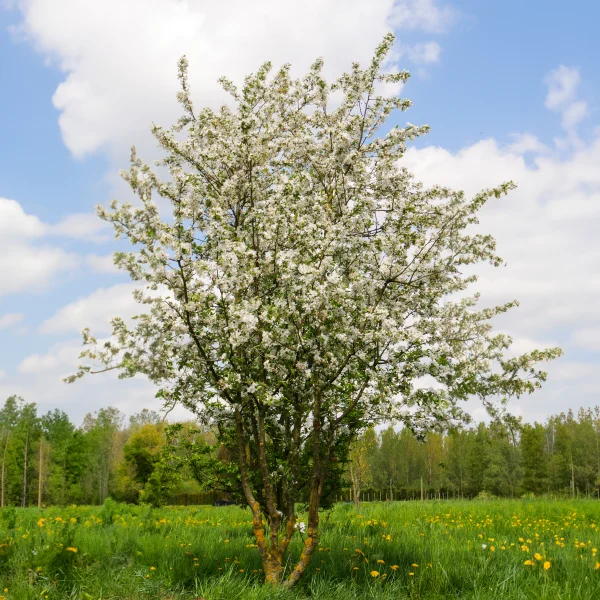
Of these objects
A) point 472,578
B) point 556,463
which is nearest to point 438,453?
point 556,463

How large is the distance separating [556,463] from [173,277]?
61.7m

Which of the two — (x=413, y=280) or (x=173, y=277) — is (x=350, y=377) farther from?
(x=173, y=277)

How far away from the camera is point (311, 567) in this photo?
8.03 meters

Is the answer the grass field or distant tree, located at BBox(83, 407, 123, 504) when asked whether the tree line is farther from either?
the grass field

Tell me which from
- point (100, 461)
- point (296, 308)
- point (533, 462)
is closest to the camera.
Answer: point (296, 308)

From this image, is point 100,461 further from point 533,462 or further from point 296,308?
point 296,308

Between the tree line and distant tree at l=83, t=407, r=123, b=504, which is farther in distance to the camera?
distant tree at l=83, t=407, r=123, b=504

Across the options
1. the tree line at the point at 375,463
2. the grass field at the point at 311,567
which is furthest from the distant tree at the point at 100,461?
the grass field at the point at 311,567

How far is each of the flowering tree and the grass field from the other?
0.90 metres

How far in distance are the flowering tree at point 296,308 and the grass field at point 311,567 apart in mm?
900

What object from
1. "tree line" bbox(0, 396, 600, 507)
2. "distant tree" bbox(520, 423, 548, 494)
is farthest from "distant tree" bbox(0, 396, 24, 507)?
"distant tree" bbox(520, 423, 548, 494)

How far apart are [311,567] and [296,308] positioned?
3.86 m

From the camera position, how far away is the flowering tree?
6973 mm

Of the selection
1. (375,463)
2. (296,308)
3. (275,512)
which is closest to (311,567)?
(275,512)
